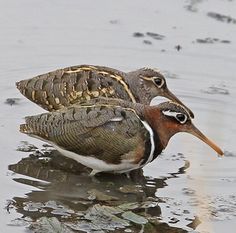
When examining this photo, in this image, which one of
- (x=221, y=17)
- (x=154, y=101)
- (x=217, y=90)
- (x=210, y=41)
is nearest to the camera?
(x=154, y=101)

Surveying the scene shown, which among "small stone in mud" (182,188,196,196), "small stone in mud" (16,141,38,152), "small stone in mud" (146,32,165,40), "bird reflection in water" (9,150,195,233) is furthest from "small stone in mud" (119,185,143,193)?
"small stone in mud" (146,32,165,40)

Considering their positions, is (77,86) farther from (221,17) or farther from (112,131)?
(221,17)

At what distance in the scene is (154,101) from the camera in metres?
12.9

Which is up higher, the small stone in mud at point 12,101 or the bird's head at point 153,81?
the bird's head at point 153,81

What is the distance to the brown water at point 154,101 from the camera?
990 cm

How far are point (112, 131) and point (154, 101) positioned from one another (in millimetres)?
2394

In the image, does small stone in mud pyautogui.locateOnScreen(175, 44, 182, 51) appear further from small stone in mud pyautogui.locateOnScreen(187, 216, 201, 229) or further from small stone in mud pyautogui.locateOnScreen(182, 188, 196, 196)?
small stone in mud pyautogui.locateOnScreen(187, 216, 201, 229)

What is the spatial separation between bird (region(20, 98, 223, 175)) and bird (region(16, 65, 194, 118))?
576 millimetres

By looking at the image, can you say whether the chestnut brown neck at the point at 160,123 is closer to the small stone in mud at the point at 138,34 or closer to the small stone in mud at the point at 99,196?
the small stone in mud at the point at 99,196

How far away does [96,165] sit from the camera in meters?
10.6

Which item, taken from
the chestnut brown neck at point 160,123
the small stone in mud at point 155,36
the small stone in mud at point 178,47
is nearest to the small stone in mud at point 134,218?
the chestnut brown neck at point 160,123

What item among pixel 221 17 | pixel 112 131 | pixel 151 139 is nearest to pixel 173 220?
pixel 151 139

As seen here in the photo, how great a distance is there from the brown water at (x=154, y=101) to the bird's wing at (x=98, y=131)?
14.1 inches

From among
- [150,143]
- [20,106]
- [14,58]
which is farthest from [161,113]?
[14,58]
